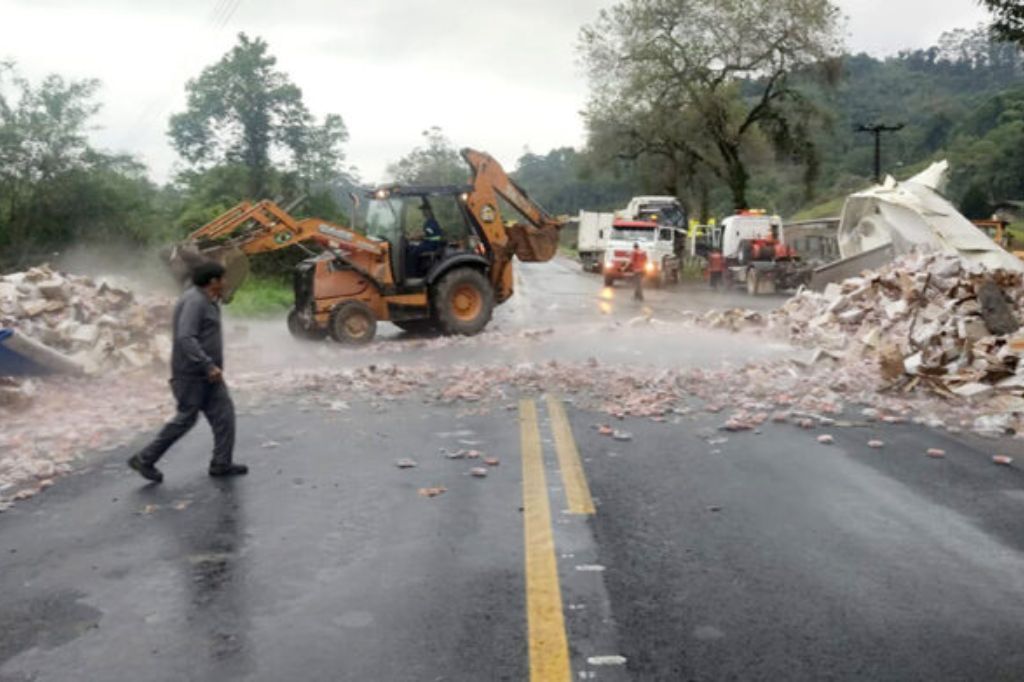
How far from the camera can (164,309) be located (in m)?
15.8

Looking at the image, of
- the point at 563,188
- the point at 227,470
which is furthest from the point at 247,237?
the point at 563,188

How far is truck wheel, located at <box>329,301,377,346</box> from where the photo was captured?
15.6 m

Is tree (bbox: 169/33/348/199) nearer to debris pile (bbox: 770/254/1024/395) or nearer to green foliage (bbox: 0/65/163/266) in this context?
green foliage (bbox: 0/65/163/266)

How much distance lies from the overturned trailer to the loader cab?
932 centimetres

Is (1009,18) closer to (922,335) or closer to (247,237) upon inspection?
(922,335)

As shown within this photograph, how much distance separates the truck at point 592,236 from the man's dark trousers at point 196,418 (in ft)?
130

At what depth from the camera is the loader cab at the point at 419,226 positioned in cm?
1602

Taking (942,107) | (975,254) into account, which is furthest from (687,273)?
(942,107)

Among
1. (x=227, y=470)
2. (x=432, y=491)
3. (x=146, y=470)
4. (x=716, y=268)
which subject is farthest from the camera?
(x=716, y=268)

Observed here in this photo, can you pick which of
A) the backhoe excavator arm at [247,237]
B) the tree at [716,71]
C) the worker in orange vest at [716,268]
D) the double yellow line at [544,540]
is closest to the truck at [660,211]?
the tree at [716,71]

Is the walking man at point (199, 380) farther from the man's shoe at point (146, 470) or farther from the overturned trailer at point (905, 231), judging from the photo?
the overturned trailer at point (905, 231)

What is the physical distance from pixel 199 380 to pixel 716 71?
3929 cm

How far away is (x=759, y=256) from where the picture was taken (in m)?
30.1

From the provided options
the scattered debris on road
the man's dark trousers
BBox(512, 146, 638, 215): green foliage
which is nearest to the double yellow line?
the scattered debris on road
